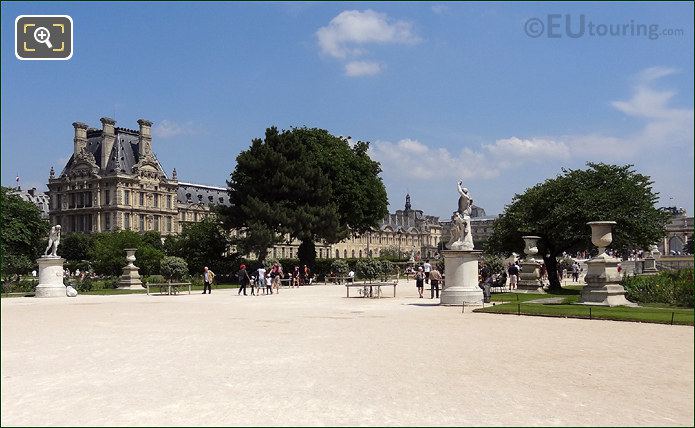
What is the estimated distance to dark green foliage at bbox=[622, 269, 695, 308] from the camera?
21.3 meters

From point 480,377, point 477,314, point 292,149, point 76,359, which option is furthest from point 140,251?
point 480,377

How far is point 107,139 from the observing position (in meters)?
114

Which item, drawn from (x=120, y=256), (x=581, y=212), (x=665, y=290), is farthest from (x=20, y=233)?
(x=665, y=290)

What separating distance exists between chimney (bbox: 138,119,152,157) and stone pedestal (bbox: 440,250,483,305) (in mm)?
98929

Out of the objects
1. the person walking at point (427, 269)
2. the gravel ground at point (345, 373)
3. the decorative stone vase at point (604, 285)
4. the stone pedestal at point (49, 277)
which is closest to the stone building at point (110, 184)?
the person walking at point (427, 269)

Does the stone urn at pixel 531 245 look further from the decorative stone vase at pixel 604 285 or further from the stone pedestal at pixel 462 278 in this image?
the decorative stone vase at pixel 604 285

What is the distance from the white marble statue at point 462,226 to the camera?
2377cm

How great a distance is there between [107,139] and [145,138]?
244 inches

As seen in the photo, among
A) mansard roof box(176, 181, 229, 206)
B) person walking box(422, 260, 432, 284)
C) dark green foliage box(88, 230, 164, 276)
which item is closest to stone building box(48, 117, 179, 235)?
mansard roof box(176, 181, 229, 206)

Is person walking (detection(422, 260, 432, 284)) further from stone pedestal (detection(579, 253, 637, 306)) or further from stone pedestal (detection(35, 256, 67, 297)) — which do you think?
stone pedestal (detection(35, 256, 67, 297))

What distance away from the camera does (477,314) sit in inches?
784

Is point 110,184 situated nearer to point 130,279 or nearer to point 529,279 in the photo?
point 130,279

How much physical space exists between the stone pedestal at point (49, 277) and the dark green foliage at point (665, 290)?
24.6 m

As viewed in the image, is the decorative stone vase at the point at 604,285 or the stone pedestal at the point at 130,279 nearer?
the decorative stone vase at the point at 604,285
